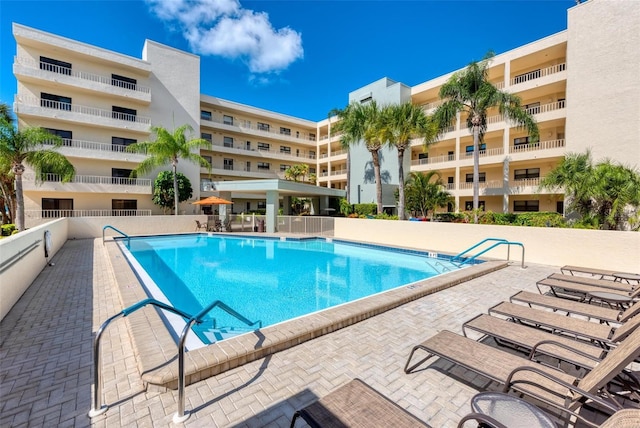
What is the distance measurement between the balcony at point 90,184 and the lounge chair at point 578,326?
28910 millimetres

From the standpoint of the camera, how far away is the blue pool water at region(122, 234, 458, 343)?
7.71m

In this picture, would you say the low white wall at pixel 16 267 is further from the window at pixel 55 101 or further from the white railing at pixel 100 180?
the window at pixel 55 101

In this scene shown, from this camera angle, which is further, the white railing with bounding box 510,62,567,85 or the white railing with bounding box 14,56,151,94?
the white railing with bounding box 14,56,151,94

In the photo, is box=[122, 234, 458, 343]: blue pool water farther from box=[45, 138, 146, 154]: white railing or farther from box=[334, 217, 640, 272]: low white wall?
box=[45, 138, 146, 154]: white railing

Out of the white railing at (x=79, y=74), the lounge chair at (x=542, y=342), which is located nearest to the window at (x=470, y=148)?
the lounge chair at (x=542, y=342)

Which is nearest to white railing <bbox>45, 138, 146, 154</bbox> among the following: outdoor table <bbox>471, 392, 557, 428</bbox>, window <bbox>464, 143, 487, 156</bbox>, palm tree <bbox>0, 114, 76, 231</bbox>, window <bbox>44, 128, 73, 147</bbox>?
window <bbox>44, 128, 73, 147</bbox>

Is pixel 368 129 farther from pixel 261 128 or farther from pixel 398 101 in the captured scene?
pixel 261 128

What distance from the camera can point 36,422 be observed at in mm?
2885

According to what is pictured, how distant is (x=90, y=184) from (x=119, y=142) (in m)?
5.13

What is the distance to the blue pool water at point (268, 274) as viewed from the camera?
7706mm

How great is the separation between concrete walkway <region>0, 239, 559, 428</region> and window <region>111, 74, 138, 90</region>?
91.3ft

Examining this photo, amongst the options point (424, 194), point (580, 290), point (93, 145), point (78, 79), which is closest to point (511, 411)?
point (580, 290)

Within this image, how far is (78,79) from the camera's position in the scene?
78.4ft

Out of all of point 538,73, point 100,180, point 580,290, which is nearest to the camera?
point 580,290
